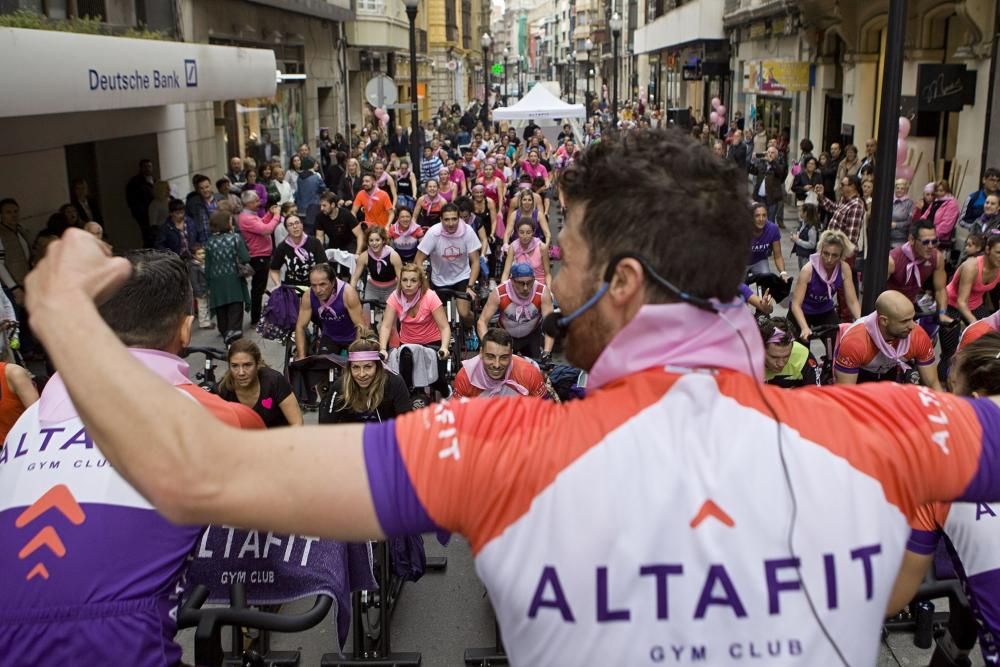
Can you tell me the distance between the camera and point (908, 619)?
218 inches

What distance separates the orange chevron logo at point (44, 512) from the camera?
228cm

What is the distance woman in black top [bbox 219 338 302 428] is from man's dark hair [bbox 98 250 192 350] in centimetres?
393

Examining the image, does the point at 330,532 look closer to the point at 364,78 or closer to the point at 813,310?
the point at 813,310

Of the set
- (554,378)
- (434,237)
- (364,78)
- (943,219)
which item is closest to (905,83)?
(943,219)

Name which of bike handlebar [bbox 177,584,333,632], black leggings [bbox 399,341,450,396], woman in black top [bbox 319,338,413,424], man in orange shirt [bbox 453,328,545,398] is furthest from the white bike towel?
bike handlebar [bbox 177,584,333,632]

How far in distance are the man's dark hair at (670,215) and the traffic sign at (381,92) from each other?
17925 millimetres

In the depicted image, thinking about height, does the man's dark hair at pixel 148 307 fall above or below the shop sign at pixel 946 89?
below

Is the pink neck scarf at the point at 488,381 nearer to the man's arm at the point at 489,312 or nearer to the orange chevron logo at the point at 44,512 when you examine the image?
the man's arm at the point at 489,312

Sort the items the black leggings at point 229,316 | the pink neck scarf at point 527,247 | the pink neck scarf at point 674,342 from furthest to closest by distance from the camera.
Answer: the black leggings at point 229,316 < the pink neck scarf at point 527,247 < the pink neck scarf at point 674,342

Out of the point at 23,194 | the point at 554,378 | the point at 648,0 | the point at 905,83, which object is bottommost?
the point at 554,378

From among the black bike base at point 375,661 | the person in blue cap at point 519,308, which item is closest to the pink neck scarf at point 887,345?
the person in blue cap at point 519,308

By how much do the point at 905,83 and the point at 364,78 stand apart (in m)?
25.1

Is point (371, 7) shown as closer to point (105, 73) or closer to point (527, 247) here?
point (105, 73)

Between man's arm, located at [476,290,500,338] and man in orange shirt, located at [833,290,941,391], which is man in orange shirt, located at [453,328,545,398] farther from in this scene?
man in orange shirt, located at [833,290,941,391]
